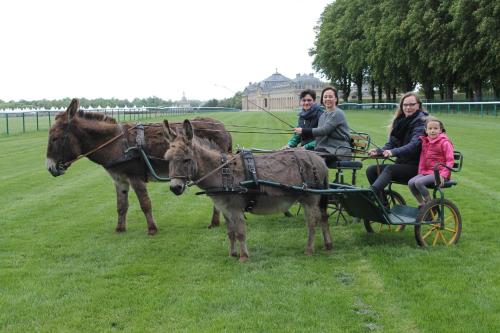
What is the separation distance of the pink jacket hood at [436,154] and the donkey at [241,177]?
1.57 m

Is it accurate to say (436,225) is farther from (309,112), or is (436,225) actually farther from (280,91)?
(280,91)

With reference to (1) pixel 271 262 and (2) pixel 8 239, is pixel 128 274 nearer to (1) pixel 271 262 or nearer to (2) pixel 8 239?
(1) pixel 271 262

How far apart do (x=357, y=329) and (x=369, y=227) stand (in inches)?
169

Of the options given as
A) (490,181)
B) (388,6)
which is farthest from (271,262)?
(388,6)

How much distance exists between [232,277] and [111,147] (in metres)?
3.76

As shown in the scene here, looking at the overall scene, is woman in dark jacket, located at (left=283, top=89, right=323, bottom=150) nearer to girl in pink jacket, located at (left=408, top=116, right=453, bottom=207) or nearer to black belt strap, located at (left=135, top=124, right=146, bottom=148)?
girl in pink jacket, located at (left=408, top=116, right=453, bottom=207)

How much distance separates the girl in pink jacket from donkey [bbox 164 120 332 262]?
4.74ft

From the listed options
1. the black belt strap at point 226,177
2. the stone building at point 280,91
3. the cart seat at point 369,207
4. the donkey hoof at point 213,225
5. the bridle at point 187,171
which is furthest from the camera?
the stone building at point 280,91

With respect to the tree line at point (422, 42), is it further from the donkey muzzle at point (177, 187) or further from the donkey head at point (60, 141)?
the donkey muzzle at point (177, 187)

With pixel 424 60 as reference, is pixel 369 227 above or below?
below

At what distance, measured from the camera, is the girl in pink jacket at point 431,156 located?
8.62 m

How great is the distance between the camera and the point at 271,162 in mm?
8430

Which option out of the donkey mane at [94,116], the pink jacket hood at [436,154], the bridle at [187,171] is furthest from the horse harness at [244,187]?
the donkey mane at [94,116]

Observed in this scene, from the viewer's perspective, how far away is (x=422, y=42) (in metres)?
50.5
